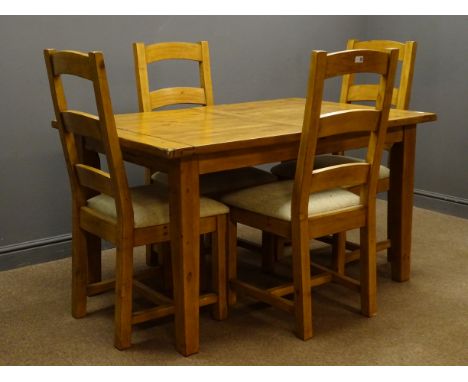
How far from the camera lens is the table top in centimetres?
236

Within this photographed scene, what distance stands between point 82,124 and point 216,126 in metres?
0.53

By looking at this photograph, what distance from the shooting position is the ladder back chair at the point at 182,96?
2986 mm

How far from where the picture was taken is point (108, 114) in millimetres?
2297

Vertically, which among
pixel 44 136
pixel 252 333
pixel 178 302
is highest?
pixel 44 136

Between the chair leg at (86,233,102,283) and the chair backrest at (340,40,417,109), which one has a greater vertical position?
the chair backrest at (340,40,417,109)

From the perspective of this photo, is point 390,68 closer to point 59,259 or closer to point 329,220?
point 329,220

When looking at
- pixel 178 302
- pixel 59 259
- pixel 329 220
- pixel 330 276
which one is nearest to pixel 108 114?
pixel 178 302

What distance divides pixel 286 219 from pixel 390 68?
0.65 metres

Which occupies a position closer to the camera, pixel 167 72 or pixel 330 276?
pixel 330 276

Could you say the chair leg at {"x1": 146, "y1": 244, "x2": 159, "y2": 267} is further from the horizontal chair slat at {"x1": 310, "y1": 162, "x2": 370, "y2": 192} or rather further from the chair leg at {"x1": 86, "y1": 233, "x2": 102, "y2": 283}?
the horizontal chair slat at {"x1": 310, "y1": 162, "x2": 370, "y2": 192}

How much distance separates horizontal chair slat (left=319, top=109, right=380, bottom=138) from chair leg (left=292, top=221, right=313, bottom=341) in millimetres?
338

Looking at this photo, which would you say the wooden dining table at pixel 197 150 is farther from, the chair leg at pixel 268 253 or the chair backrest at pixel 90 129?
the chair leg at pixel 268 253

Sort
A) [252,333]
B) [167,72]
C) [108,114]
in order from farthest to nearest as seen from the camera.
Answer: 1. [167,72]
2. [252,333]
3. [108,114]

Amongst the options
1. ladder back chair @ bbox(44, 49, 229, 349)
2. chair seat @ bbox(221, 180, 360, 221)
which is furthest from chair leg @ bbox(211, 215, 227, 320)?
chair seat @ bbox(221, 180, 360, 221)
